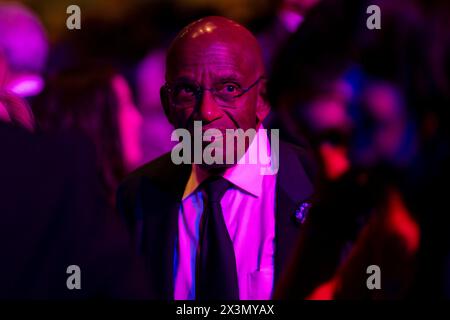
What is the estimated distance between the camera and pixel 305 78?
1205 millimetres

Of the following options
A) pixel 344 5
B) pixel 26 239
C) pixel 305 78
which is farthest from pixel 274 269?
pixel 26 239

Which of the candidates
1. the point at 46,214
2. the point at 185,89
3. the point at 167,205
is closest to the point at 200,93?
the point at 185,89

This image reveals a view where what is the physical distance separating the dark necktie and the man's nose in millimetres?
155

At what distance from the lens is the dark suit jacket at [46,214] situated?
0.84m

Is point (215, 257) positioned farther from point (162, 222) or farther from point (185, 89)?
point (185, 89)

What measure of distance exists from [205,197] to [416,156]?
0.59m

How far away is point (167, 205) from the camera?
A: 1580 mm

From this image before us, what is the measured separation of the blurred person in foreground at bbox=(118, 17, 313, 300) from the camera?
152cm

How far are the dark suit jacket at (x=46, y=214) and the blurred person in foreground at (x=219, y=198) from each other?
0.67 metres

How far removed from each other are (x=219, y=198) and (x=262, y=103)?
25 cm

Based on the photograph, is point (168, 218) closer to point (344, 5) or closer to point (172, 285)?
point (172, 285)

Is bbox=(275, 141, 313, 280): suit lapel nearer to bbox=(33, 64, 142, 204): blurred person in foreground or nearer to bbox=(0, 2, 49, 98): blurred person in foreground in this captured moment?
bbox=(33, 64, 142, 204): blurred person in foreground

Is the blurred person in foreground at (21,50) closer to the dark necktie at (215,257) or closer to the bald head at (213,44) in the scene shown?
the bald head at (213,44)

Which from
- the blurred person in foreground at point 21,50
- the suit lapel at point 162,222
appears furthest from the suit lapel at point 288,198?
the blurred person in foreground at point 21,50
